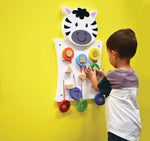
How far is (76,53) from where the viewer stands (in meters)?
0.84

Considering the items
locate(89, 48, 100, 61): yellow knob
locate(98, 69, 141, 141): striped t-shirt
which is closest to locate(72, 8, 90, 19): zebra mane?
locate(89, 48, 100, 61): yellow knob

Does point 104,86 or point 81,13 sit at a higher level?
point 81,13

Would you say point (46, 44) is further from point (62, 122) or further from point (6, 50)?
point (62, 122)

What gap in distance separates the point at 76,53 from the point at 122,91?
268 millimetres

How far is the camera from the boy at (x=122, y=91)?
751mm

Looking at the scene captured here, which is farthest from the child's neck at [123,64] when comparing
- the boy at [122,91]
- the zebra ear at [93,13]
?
the zebra ear at [93,13]

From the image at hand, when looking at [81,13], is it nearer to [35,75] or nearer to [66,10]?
[66,10]

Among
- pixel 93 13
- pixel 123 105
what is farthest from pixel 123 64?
pixel 93 13

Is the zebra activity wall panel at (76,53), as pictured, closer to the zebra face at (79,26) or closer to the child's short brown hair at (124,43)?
the zebra face at (79,26)

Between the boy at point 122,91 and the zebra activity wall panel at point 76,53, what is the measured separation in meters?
0.10

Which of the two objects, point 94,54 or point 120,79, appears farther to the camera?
point 94,54

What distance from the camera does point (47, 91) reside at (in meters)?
0.78

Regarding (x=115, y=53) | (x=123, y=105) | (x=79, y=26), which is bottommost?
(x=123, y=105)

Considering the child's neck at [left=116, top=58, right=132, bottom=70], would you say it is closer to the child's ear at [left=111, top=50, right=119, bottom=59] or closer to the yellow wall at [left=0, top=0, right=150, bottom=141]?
the child's ear at [left=111, top=50, right=119, bottom=59]
